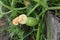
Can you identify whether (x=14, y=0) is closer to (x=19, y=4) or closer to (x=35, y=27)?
(x=19, y=4)

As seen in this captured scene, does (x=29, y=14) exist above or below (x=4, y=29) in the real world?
above

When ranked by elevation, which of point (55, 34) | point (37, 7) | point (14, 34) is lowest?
point (14, 34)

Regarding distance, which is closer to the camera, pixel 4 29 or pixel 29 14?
pixel 29 14

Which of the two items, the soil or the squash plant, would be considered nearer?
the squash plant

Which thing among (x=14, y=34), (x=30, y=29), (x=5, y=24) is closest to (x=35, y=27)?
(x=30, y=29)

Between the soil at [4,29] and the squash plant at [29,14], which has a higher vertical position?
the squash plant at [29,14]

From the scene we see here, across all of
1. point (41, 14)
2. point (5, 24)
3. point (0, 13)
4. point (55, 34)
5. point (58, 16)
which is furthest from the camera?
point (5, 24)

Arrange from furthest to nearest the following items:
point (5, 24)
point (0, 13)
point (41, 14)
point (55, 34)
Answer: point (5, 24)
point (0, 13)
point (41, 14)
point (55, 34)

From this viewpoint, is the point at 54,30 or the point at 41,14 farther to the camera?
the point at 41,14

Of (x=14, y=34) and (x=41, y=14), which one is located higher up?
(x=41, y=14)

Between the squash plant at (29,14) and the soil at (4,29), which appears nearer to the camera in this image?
the squash plant at (29,14)

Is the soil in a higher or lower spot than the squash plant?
lower
